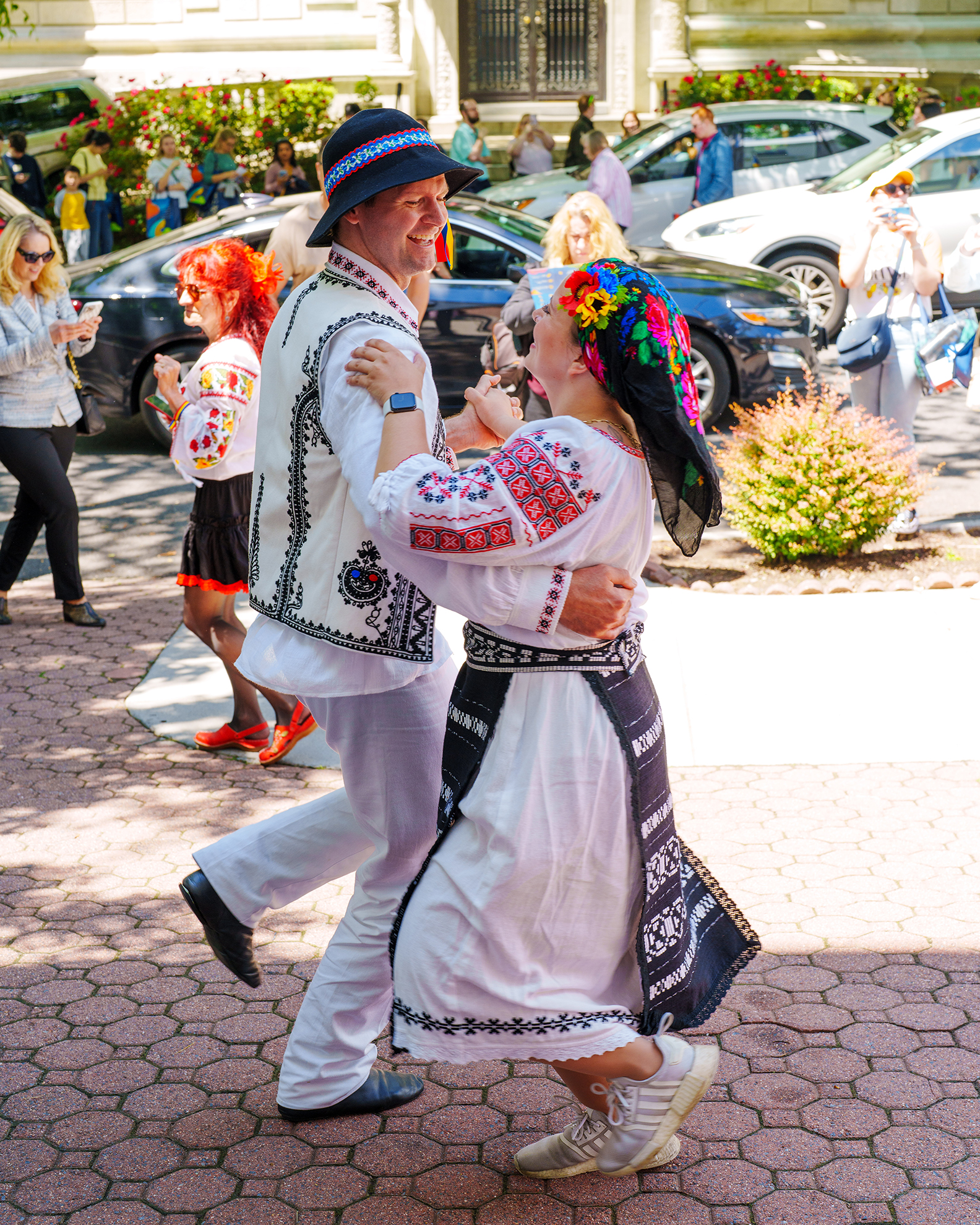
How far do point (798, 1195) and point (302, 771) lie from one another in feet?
9.50

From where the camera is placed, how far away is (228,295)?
4.90 m

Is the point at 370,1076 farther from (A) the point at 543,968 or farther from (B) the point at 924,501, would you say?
(B) the point at 924,501

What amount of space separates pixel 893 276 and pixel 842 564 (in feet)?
6.04

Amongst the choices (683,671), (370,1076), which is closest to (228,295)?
(683,671)

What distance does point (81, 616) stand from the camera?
698 centimetres

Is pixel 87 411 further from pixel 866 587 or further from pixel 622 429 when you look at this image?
pixel 622 429

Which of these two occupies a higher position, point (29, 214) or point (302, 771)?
point (29, 214)

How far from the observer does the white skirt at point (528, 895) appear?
2.52 m

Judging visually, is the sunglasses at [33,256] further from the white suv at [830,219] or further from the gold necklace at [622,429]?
the white suv at [830,219]

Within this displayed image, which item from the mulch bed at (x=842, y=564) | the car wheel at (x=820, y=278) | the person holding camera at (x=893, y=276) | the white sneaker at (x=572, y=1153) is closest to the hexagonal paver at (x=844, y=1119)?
the white sneaker at (x=572, y=1153)

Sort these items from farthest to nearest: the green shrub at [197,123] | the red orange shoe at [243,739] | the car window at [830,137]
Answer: the green shrub at [197,123]
the car window at [830,137]
the red orange shoe at [243,739]

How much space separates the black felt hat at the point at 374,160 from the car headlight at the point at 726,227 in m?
11.3

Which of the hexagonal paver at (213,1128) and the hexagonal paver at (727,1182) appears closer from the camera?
the hexagonal paver at (727,1182)

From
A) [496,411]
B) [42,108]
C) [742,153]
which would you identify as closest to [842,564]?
[496,411]
